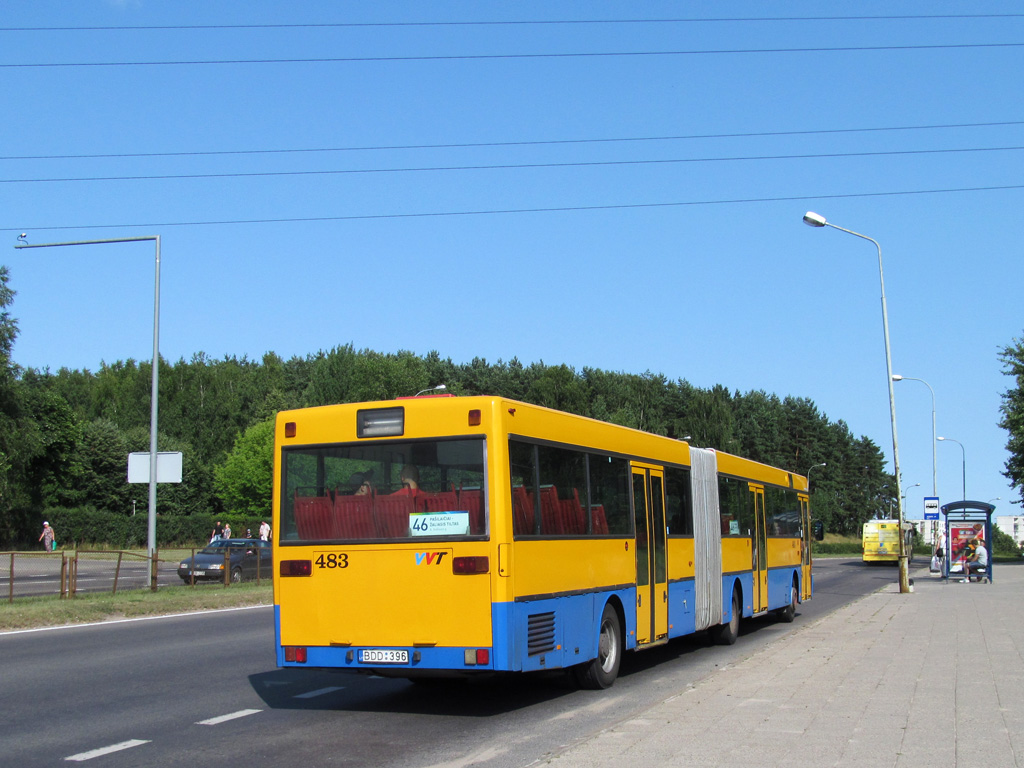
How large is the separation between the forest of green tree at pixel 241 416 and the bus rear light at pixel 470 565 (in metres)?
56.1

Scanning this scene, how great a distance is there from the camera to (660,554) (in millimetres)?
13477

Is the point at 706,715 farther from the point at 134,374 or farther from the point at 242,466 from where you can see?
the point at 134,374

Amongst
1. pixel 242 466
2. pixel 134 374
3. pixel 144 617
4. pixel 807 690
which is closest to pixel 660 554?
pixel 807 690

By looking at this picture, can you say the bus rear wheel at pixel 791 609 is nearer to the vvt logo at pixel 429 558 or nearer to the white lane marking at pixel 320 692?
the white lane marking at pixel 320 692

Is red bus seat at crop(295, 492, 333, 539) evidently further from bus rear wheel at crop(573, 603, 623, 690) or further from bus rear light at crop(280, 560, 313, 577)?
bus rear wheel at crop(573, 603, 623, 690)

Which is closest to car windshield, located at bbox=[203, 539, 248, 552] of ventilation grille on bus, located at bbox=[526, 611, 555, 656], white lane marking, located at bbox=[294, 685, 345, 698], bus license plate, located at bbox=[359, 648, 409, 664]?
white lane marking, located at bbox=[294, 685, 345, 698]

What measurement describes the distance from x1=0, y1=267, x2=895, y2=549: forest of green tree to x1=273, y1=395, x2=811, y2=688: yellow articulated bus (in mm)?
54784

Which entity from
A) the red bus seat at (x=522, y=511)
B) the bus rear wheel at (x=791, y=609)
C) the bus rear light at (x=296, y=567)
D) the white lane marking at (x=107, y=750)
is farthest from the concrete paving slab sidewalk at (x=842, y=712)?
the bus rear wheel at (x=791, y=609)

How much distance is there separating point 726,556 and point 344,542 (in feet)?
27.5

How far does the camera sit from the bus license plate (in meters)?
9.58

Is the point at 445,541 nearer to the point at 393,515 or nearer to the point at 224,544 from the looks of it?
the point at 393,515

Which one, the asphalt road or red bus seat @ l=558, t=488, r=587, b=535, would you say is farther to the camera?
red bus seat @ l=558, t=488, r=587, b=535

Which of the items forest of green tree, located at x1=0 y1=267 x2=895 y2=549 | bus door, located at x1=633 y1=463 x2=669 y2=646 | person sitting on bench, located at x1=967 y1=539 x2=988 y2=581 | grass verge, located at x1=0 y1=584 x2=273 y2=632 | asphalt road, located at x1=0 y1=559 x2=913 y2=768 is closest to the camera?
asphalt road, located at x1=0 y1=559 x2=913 y2=768

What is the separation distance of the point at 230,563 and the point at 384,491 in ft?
78.7
